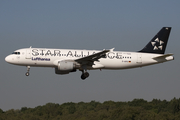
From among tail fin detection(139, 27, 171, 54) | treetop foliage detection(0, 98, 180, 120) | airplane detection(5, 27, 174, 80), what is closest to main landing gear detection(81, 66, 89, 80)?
airplane detection(5, 27, 174, 80)

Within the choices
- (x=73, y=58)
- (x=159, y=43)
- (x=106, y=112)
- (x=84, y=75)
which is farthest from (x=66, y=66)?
(x=106, y=112)

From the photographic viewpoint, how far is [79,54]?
48.1 m

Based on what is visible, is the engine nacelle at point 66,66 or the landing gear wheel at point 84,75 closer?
the engine nacelle at point 66,66

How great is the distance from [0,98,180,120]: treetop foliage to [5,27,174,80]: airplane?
3276 cm

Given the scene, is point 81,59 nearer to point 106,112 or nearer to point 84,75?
point 84,75

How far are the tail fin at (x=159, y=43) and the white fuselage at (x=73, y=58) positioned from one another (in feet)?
5.78

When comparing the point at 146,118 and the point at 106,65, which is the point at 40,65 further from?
the point at 146,118

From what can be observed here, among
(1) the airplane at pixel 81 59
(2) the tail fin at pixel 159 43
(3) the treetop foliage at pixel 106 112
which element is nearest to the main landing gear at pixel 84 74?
(1) the airplane at pixel 81 59

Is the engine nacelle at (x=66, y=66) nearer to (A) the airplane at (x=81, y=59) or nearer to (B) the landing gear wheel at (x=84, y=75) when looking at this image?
(A) the airplane at (x=81, y=59)

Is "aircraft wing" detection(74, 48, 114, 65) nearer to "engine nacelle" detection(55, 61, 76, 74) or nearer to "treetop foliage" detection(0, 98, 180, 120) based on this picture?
"engine nacelle" detection(55, 61, 76, 74)

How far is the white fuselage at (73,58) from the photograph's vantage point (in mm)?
46812

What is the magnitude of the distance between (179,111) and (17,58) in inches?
2542

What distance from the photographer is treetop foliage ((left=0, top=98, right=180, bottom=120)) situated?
84562 millimetres

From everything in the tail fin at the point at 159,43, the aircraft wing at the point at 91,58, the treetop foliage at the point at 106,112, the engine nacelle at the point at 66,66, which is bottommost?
the treetop foliage at the point at 106,112
